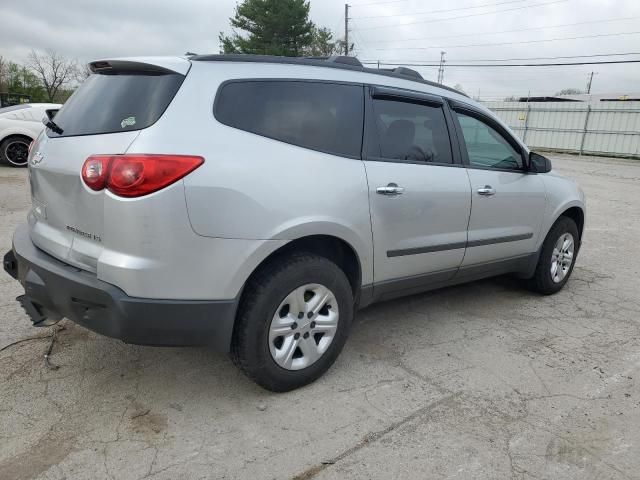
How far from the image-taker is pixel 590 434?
2775mm

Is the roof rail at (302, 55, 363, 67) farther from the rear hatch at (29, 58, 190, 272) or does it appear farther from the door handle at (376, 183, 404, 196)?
the rear hatch at (29, 58, 190, 272)

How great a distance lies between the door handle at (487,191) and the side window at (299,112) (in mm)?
1183

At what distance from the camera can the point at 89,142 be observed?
2654 millimetres

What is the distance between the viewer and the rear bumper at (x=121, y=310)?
8.07 ft

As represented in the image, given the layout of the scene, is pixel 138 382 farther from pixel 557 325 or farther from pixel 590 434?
pixel 557 325

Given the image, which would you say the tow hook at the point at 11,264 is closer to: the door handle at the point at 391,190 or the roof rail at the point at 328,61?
the roof rail at the point at 328,61

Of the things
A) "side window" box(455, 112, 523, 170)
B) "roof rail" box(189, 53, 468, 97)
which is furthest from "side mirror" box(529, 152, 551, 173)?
"roof rail" box(189, 53, 468, 97)

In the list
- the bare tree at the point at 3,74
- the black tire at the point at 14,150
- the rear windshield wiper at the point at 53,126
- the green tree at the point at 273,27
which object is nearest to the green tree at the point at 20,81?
the bare tree at the point at 3,74

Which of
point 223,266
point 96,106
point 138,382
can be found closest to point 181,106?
point 96,106

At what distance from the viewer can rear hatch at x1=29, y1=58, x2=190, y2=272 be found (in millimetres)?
2549

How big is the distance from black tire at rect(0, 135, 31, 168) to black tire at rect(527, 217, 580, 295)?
11.1 m

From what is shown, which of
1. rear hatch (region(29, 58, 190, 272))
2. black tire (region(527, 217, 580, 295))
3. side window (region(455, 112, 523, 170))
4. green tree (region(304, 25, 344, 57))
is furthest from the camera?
green tree (region(304, 25, 344, 57))

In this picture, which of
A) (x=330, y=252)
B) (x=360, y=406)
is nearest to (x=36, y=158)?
(x=330, y=252)

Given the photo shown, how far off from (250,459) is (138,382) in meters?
0.98
